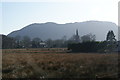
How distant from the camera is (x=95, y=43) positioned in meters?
43.8

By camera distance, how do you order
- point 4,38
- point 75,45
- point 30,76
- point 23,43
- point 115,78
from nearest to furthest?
1. point 115,78
2. point 30,76
3. point 75,45
4. point 4,38
5. point 23,43

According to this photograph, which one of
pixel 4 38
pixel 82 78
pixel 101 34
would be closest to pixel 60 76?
pixel 82 78

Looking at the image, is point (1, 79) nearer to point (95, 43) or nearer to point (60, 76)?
point (60, 76)

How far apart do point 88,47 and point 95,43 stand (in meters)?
1.76

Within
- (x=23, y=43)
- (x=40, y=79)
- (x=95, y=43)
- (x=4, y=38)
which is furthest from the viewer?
(x=23, y=43)

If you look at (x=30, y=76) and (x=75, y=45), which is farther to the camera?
(x=75, y=45)

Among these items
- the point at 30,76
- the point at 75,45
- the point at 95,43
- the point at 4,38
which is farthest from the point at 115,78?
the point at 4,38

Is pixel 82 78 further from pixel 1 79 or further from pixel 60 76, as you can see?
pixel 1 79

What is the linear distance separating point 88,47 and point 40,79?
1422 inches

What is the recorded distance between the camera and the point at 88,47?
44312 mm

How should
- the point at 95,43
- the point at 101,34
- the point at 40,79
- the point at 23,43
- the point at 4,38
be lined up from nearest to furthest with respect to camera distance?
the point at 40,79, the point at 95,43, the point at 4,38, the point at 23,43, the point at 101,34

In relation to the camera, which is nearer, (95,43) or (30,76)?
(30,76)

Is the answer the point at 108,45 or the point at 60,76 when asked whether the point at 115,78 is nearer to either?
the point at 60,76

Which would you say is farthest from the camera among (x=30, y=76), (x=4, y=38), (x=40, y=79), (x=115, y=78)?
(x=4, y=38)
